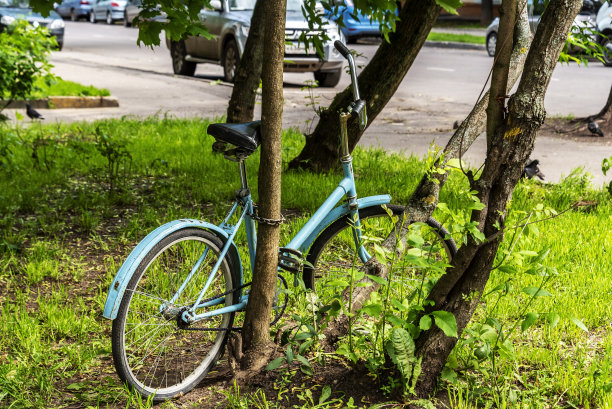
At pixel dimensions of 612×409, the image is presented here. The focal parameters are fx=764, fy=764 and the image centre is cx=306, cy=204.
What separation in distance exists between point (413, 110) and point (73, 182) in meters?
6.57

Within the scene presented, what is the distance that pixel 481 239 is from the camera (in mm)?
2811

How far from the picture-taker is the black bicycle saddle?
3127 mm

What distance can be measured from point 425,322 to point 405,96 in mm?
10910

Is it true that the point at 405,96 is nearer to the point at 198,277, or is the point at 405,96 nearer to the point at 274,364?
the point at 198,277

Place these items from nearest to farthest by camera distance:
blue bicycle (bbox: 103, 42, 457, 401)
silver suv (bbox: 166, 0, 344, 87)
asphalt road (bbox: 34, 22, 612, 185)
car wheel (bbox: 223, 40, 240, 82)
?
Answer: blue bicycle (bbox: 103, 42, 457, 401) < asphalt road (bbox: 34, 22, 612, 185) < silver suv (bbox: 166, 0, 344, 87) < car wheel (bbox: 223, 40, 240, 82)

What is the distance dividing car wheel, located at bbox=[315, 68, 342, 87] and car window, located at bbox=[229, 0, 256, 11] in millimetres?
1935

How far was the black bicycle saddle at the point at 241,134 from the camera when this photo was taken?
10.3 feet

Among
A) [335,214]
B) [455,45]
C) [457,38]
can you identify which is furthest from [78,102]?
[457,38]

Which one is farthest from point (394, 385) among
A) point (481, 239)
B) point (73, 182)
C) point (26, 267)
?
point (73, 182)

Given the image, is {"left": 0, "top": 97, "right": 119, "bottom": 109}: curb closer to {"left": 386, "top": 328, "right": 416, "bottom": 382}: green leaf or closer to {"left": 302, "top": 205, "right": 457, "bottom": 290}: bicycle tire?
{"left": 302, "top": 205, "right": 457, "bottom": 290}: bicycle tire

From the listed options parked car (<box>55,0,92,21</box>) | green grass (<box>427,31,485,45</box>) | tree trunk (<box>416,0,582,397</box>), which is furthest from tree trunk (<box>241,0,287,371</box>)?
parked car (<box>55,0,92,21</box>)

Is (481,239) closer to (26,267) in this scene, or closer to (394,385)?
(394,385)

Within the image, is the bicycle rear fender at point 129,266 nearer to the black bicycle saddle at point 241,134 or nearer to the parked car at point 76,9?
the black bicycle saddle at point 241,134

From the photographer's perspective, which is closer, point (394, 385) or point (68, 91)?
point (394, 385)
